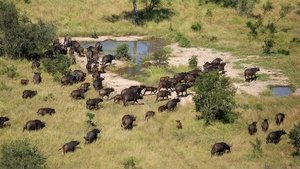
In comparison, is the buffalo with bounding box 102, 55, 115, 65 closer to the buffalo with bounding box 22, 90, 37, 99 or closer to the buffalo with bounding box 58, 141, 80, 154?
the buffalo with bounding box 22, 90, 37, 99

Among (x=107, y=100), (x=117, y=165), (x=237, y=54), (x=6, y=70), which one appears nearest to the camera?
(x=117, y=165)

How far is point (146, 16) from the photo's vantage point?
192 feet

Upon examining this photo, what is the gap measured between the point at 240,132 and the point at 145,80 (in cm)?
1192

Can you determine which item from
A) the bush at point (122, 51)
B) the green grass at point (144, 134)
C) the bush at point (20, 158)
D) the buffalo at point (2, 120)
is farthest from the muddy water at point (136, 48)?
the bush at point (20, 158)

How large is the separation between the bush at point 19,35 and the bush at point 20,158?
21.0 meters

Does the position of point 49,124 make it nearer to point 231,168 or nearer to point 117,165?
point 117,165

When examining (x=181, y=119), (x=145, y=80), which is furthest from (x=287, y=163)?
(x=145, y=80)

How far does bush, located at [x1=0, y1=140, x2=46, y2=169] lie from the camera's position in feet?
60.2

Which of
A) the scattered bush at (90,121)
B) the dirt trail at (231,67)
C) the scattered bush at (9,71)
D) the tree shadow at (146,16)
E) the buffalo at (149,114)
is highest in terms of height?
the tree shadow at (146,16)

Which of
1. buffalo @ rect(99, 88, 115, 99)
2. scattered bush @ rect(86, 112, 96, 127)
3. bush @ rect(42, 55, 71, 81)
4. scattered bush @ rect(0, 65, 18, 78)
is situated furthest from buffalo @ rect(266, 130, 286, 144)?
scattered bush @ rect(0, 65, 18, 78)

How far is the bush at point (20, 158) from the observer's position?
18.4 metres

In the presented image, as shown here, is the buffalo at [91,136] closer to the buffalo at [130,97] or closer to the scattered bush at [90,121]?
the scattered bush at [90,121]

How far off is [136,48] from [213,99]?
74.5ft

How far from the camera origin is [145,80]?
117 ft
